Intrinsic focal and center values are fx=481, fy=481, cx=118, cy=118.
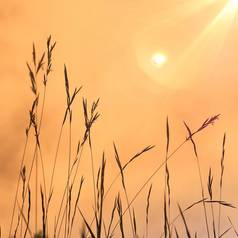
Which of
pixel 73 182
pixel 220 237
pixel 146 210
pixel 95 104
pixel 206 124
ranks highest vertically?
pixel 95 104

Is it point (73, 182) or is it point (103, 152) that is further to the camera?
point (73, 182)

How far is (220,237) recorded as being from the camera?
241 cm

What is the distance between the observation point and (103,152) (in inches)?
92.4

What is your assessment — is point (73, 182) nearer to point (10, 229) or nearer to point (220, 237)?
point (10, 229)

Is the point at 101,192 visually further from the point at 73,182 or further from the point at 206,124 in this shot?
the point at 206,124

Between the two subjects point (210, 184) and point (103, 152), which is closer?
point (103, 152)

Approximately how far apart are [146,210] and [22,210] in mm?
653

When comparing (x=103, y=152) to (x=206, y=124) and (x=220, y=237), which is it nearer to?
(x=206, y=124)

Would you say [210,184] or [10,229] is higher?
[210,184]

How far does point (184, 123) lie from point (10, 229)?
1.08 meters

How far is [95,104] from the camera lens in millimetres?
2586

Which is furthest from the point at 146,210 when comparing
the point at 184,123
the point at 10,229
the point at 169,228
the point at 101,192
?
the point at 10,229

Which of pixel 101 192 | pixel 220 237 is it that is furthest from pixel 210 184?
pixel 101 192

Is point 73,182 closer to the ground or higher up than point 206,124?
closer to the ground
